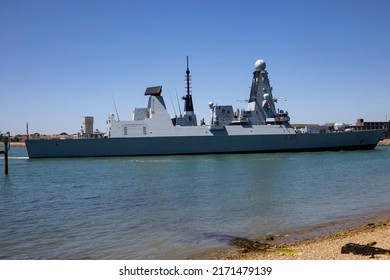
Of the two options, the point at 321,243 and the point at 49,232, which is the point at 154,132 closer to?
the point at 49,232

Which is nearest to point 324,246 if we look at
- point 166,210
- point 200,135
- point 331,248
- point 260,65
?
point 331,248

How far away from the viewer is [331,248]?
5582 millimetres

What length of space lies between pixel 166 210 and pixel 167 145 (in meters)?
22.5

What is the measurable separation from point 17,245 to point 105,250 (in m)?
1.91

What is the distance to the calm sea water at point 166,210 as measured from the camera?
22.9 feet

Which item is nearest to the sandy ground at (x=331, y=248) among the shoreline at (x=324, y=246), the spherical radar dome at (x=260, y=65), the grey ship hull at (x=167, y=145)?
the shoreline at (x=324, y=246)

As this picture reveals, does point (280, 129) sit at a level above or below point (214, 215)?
Answer: above

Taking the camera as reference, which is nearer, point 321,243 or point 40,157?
point 321,243

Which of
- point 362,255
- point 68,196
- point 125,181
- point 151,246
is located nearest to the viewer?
point 362,255

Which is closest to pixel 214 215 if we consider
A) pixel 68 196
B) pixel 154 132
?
pixel 68 196

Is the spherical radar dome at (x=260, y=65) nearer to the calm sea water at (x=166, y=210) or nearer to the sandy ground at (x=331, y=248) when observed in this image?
the calm sea water at (x=166, y=210)

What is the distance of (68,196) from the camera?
1323 centimetres

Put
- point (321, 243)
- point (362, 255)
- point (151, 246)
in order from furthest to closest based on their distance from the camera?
point (151, 246), point (321, 243), point (362, 255)

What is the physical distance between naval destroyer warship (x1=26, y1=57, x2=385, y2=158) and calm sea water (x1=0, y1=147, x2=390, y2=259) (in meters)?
14.4
